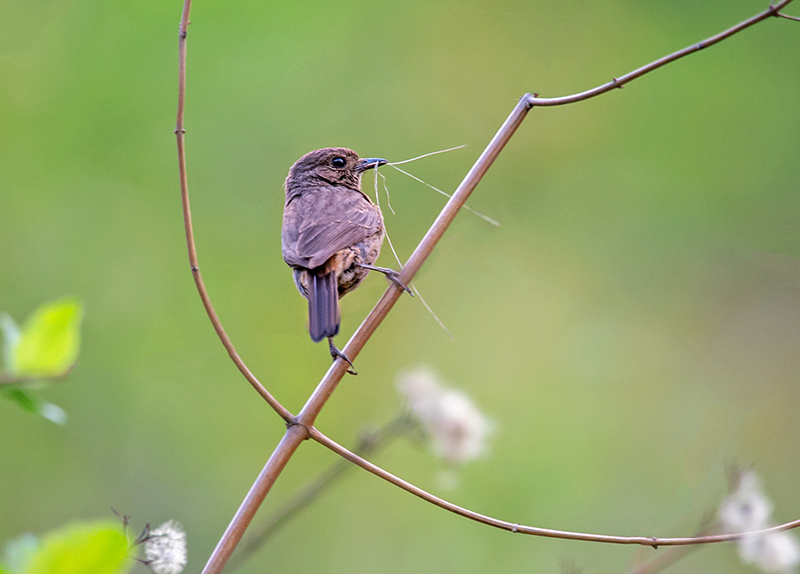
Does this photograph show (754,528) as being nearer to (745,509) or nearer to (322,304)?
(745,509)

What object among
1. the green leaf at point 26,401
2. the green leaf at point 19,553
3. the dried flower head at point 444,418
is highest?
the dried flower head at point 444,418

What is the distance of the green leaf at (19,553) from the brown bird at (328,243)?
5.01 feet

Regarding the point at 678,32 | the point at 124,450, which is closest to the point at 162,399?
the point at 124,450

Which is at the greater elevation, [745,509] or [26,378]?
[745,509]

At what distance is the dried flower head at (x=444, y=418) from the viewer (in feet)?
8.82

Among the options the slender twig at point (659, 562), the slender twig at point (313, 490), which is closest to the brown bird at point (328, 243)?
the slender twig at point (313, 490)

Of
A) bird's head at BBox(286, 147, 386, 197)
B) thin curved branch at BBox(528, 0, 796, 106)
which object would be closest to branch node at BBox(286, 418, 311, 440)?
thin curved branch at BBox(528, 0, 796, 106)

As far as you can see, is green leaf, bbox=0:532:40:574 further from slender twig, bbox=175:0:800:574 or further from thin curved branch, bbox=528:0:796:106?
thin curved branch, bbox=528:0:796:106

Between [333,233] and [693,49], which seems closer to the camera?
[693,49]

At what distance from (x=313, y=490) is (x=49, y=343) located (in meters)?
1.28

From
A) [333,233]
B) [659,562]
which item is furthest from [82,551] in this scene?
[333,233]

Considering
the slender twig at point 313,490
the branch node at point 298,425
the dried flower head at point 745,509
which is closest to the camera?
the branch node at point 298,425

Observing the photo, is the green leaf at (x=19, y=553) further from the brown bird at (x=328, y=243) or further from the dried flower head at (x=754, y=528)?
the dried flower head at (x=754, y=528)

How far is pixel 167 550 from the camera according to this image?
1.34 metres
